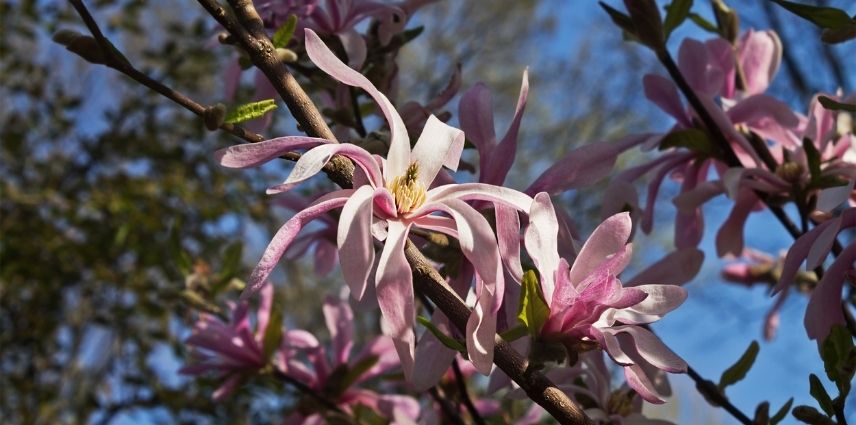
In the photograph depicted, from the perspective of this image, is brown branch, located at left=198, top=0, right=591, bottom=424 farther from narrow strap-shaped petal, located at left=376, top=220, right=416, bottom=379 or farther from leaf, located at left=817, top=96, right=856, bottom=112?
leaf, located at left=817, top=96, right=856, bottom=112

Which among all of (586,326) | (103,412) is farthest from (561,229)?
(103,412)

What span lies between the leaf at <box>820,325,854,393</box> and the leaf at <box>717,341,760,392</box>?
16cm

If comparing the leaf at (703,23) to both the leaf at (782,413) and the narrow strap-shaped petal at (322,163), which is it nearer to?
the leaf at (782,413)

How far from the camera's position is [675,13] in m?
0.73

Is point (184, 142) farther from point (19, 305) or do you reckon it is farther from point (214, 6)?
point (214, 6)

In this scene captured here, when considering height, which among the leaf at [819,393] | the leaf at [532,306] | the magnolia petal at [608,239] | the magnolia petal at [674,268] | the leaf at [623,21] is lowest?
the leaf at [819,393]

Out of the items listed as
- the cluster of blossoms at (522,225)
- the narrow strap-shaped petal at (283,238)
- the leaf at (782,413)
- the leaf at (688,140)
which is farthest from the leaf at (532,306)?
the leaf at (688,140)

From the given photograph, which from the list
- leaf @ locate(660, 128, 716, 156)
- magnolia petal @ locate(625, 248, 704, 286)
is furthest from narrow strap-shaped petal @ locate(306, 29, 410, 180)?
leaf @ locate(660, 128, 716, 156)

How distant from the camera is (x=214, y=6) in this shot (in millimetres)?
513

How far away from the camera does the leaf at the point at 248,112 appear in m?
0.52

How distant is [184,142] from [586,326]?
8.33 feet

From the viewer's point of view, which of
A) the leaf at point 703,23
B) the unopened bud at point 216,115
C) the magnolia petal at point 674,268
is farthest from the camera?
the leaf at point 703,23

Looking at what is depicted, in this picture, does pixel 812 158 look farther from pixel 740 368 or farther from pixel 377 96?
pixel 377 96

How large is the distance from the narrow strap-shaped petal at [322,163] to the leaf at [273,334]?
1.49ft
